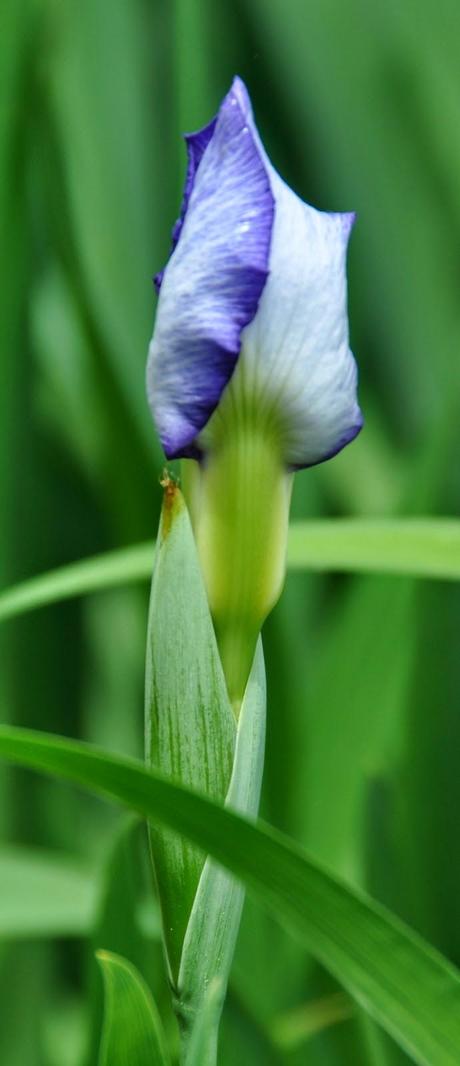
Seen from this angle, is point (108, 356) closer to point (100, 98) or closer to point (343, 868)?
point (100, 98)

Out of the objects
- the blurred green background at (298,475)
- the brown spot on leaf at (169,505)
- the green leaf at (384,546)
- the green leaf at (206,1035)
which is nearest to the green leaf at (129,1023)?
the green leaf at (206,1035)

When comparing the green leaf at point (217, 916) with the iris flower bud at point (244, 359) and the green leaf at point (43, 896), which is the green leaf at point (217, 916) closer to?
the iris flower bud at point (244, 359)

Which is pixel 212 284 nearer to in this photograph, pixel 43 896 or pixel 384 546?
pixel 384 546

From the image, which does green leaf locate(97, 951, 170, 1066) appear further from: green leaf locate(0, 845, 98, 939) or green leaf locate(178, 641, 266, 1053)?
green leaf locate(0, 845, 98, 939)

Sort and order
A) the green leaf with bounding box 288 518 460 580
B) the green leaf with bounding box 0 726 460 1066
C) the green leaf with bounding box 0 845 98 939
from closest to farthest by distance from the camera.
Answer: the green leaf with bounding box 0 726 460 1066 < the green leaf with bounding box 288 518 460 580 < the green leaf with bounding box 0 845 98 939

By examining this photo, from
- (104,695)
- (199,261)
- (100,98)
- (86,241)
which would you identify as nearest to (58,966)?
(104,695)

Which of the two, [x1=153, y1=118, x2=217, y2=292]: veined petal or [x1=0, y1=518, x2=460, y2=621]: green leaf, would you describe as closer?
[x1=153, y1=118, x2=217, y2=292]: veined petal

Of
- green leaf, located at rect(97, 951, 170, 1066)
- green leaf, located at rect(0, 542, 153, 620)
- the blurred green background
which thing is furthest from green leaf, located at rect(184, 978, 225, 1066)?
the blurred green background
